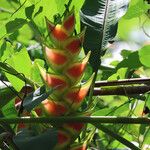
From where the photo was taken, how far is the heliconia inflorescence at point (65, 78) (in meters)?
0.89

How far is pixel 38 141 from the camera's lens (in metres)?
0.79

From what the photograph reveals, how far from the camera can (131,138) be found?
54.0 inches

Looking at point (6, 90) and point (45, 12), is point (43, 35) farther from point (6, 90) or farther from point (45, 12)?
point (6, 90)

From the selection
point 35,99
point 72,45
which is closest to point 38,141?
point 35,99

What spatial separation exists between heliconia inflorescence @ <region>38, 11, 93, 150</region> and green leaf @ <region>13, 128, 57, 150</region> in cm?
7

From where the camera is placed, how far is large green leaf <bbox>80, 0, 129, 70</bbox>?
1092 millimetres

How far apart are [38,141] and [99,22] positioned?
0.41 m

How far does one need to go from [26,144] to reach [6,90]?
1.31 feet

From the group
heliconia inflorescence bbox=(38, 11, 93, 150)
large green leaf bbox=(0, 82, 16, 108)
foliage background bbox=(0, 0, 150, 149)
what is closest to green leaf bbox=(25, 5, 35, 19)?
foliage background bbox=(0, 0, 150, 149)

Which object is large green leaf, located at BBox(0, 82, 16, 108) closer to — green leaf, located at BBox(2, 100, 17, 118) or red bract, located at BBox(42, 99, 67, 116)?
green leaf, located at BBox(2, 100, 17, 118)

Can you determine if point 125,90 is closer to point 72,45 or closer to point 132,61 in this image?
point 132,61

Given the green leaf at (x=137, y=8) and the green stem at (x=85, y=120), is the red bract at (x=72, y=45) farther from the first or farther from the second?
the green leaf at (x=137, y=8)

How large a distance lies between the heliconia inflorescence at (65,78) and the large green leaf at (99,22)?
0.50ft

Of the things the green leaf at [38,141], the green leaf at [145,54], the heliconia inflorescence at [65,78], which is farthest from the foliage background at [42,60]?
the green leaf at [38,141]
